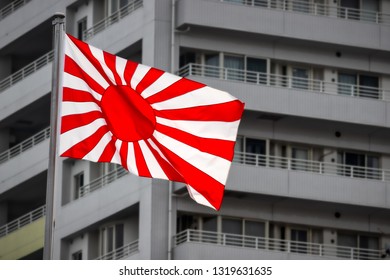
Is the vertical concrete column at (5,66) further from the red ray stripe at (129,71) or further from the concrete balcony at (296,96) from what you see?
the red ray stripe at (129,71)

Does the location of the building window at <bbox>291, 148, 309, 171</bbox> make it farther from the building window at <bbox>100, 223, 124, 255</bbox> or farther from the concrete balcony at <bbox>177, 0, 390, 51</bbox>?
the building window at <bbox>100, 223, 124, 255</bbox>

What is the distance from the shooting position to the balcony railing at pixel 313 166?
64938 mm

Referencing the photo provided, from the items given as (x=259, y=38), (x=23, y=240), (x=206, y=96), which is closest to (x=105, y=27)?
(x=259, y=38)

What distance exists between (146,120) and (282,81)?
108ft

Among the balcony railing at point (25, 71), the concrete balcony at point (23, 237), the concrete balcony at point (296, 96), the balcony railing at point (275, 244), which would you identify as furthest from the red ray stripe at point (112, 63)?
the balcony railing at point (25, 71)

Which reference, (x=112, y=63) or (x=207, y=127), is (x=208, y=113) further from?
(x=112, y=63)

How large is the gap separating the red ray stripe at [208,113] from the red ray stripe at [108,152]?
1.33 m

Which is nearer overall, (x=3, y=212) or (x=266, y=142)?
(x=266, y=142)

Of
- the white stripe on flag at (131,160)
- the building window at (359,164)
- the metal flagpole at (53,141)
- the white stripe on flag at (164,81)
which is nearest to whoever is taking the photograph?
the metal flagpole at (53,141)

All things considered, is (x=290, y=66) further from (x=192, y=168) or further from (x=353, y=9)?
(x=192, y=168)

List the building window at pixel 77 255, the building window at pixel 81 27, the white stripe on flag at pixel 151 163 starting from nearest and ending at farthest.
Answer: the white stripe on flag at pixel 151 163 < the building window at pixel 77 255 < the building window at pixel 81 27

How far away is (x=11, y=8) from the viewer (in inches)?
3014

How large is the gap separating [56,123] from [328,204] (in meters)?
35.2

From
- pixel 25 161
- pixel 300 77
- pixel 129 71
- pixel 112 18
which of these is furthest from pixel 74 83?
pixel 25 161
